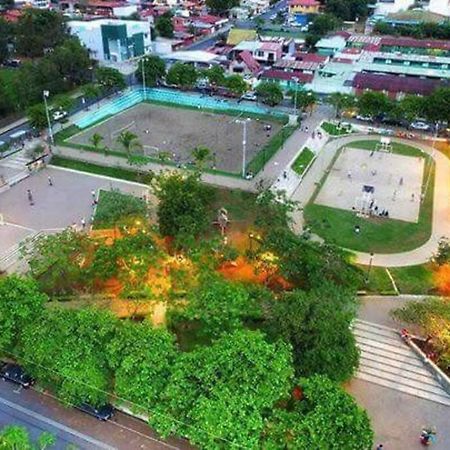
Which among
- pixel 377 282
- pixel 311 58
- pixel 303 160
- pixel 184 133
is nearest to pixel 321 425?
pixel 377 282

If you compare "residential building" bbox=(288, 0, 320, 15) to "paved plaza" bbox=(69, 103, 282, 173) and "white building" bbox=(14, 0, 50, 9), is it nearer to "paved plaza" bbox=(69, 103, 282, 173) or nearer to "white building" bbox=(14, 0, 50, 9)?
"white building" bbox=(14, 0, 50, 9)

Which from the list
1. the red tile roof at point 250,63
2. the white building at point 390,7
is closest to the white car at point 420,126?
the red tile roof at point 250,63

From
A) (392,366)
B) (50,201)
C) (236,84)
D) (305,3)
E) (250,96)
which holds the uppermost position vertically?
(305,3)

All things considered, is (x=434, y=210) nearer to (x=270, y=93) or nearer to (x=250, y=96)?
(x=270, y=93)

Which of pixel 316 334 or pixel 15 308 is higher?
pixel 15 308

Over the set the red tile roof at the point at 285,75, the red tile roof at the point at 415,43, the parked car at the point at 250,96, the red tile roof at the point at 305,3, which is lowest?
the parked car at the point at 250,96

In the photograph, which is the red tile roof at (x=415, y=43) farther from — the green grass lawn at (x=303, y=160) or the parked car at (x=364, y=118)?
the green grass lawn at (x=303, y=160)
